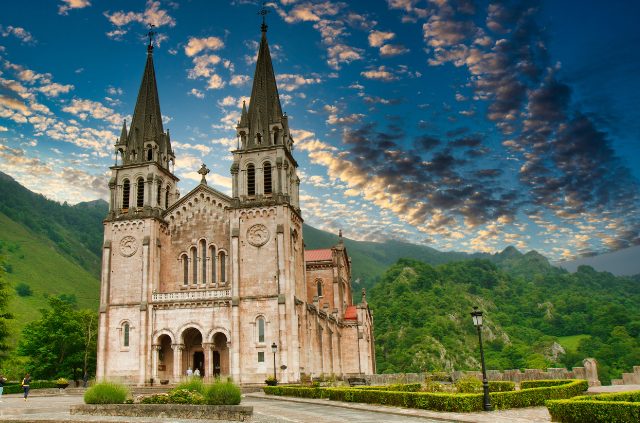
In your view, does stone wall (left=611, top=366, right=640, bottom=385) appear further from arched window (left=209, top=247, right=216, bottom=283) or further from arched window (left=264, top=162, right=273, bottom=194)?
arched window (left=209, top=247, right=216, bottom=283)

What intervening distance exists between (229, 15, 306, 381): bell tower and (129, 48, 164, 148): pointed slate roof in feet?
30.9

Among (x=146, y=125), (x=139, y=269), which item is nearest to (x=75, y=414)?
(x=139, y=269)

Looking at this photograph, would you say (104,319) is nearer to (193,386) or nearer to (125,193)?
(125,193)

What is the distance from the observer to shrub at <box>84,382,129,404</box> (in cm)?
2011

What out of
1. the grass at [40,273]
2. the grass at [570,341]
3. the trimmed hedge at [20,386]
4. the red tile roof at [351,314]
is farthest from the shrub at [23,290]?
the grass at [570,341]

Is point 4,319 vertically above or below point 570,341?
above

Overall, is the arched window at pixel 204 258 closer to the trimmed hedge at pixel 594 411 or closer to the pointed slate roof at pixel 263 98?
the pointed slate roof at pixel 263 98

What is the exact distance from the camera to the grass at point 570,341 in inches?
3860

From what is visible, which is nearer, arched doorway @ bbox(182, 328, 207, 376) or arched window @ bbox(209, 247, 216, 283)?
arched doorway @ bbox(182, 328, 207, 376)

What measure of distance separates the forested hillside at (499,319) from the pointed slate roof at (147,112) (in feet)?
220

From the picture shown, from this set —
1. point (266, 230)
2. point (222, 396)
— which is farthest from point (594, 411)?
point (266, 230)

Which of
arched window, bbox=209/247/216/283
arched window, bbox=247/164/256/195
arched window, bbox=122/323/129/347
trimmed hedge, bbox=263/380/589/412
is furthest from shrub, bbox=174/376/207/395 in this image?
arched window, bbox=247/164/256/195

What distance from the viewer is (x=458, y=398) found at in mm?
19156

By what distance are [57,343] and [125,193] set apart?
18.6 m
